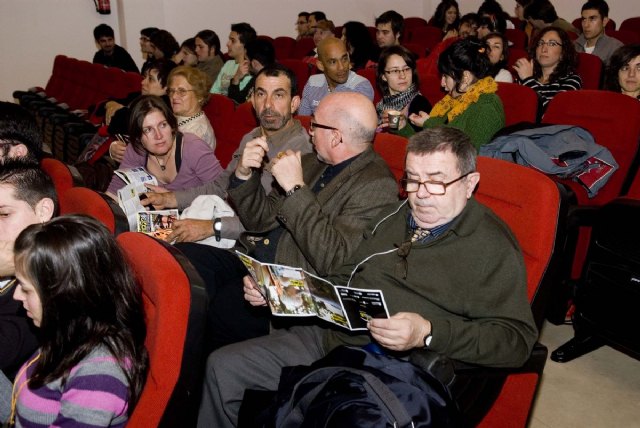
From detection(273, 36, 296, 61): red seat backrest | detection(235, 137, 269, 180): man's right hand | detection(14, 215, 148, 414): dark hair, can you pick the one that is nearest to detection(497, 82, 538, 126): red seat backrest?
detection(235, 137, 269, 180): man's right hand

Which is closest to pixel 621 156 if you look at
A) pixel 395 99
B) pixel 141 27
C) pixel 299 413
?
pixel 395 99

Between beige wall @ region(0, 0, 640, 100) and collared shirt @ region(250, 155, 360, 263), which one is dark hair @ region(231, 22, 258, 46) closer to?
beige wall @ region(0, 0, 640, 100)

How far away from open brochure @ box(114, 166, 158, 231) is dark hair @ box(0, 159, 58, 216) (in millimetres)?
668

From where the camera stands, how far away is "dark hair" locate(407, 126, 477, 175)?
1.78 metres

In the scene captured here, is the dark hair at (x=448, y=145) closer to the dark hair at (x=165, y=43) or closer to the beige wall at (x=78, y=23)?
the dark hair at (x=165, y=43)

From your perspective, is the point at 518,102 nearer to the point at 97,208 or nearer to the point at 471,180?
the point at 471,180

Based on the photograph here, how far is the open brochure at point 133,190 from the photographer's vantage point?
279 centimetres

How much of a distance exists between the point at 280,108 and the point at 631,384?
6.14 ft

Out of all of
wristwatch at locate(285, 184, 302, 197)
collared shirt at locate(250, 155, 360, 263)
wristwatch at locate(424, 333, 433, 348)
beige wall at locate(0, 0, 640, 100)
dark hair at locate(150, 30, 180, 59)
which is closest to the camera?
wristwatch at locate(424, 333, 433, 348)

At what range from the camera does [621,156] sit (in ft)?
9.62

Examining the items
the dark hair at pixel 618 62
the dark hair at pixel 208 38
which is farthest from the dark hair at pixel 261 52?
the dark hair at pixel 618 62

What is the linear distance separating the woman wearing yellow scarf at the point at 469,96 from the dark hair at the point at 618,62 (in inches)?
30.5

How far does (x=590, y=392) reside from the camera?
8.43ft

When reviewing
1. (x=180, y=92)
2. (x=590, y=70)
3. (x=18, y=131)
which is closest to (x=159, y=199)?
(x=18, y=131)
